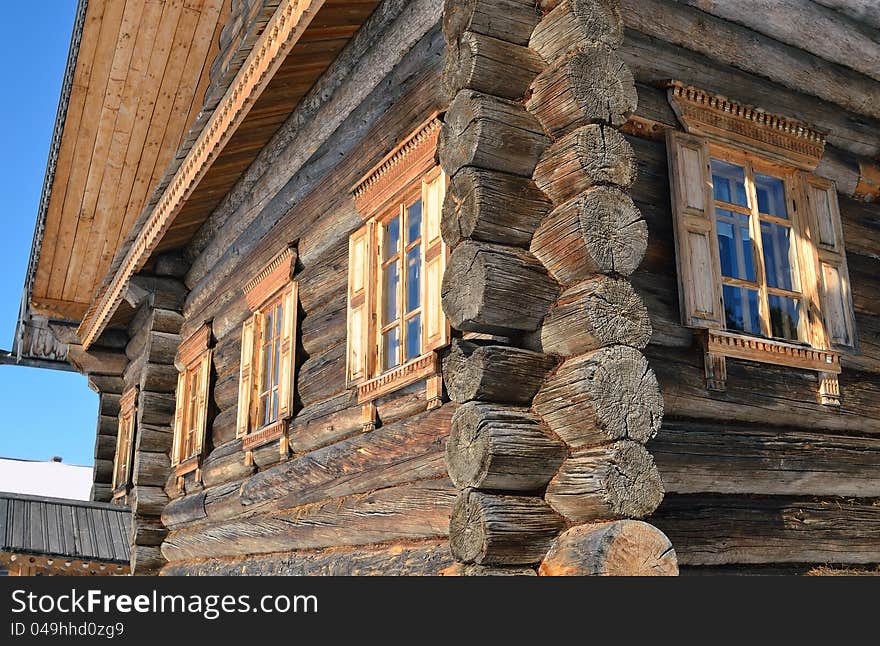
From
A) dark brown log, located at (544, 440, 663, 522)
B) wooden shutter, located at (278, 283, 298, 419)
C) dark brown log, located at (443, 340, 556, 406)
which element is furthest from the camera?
wooden shutter, located at (278, 283, 298, 419)

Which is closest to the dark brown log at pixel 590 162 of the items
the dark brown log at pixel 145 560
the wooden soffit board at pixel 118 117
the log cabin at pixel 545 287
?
the log cabin at pixel 545 287

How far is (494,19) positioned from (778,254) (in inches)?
79.1

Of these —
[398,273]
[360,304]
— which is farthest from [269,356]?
[398,273]

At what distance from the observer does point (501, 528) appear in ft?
10.5

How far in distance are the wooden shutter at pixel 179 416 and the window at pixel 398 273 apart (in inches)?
155

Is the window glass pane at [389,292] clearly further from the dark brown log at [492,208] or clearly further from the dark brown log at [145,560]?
the dark brown log at [145,560]

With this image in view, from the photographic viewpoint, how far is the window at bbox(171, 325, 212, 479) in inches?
307

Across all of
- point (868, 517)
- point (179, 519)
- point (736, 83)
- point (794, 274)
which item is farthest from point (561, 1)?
point (179, 519)

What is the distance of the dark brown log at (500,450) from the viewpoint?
128 inches

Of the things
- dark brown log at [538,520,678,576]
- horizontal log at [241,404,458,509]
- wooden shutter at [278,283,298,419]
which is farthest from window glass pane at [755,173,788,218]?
wooden shutter at [278,283,298,419]

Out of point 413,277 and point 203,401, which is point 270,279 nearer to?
point 203,401

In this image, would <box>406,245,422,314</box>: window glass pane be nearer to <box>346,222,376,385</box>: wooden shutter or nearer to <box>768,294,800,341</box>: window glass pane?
<box>346,222,376,385</box>: wooden shutter

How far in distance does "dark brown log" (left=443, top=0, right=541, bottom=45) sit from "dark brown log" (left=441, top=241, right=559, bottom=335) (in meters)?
0.94

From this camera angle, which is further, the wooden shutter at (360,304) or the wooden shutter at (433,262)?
the wooden shutter at (360,304)
